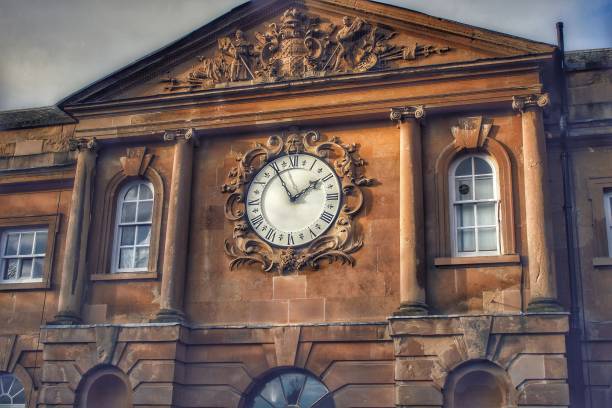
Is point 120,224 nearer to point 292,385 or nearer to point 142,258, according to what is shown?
point 142,258

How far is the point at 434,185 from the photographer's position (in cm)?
1741

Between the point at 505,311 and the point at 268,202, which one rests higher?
the point at 268,202

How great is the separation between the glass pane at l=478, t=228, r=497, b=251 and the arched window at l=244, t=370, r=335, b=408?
3931mm

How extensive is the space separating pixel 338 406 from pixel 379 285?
92.3 inches

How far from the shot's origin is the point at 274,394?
56.3 ft

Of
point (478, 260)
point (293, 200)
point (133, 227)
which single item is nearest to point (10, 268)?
point (133, 227)

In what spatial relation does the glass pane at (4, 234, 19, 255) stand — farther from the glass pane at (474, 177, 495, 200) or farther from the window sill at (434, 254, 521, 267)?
the glass pane at (474, 177, 495, 200)

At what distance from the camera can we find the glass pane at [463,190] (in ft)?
57.1

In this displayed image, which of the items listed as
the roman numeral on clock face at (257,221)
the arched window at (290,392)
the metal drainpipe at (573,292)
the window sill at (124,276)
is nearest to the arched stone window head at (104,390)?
the window sill at (124,276)

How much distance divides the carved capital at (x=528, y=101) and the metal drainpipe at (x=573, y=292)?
3.39 feet

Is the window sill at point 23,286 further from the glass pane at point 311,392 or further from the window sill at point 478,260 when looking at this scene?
the window sill at point 478,260

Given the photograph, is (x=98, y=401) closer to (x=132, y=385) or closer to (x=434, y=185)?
(x=132, y=385)

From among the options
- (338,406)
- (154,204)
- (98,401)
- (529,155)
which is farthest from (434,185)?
(98,401)

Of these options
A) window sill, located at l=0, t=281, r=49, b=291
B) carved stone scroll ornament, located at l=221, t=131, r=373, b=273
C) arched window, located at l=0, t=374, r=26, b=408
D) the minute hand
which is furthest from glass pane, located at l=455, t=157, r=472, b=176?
arched window, located at l=0, t=374, r=26, b=408
